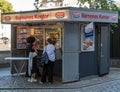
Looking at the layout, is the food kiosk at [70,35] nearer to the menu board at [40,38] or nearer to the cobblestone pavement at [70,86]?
the menu board at [40,38]

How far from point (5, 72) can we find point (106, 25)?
5279 millimetres

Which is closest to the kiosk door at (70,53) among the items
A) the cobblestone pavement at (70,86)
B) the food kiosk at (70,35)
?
the food kiosk at (70,35)

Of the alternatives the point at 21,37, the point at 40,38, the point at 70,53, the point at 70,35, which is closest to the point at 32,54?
the point at 70,53

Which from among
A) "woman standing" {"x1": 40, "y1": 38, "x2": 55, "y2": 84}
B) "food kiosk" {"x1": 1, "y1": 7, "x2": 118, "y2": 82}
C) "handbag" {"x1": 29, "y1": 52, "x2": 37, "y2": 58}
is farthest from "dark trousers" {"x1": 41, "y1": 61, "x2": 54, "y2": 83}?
"handbag" {"x1": 29, "y1": 52, "x2": 37, "y2": 58}

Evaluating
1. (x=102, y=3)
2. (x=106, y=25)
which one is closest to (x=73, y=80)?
(x=106, y=25)

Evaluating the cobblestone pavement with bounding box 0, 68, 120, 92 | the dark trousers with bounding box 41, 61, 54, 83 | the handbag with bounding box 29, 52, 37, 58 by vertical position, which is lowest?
the cobblestone pavement with bounding box 0, 68, 120, 92

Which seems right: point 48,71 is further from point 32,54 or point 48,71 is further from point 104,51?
point 104,51

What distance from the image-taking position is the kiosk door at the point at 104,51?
15.4 meters

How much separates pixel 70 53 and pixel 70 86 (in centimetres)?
138

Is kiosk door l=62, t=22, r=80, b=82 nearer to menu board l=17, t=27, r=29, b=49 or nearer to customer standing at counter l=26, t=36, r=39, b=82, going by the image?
customer standing at counter l=26, t=36, r=39, b=82

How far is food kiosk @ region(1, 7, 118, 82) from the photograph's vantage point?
1325 centimetres

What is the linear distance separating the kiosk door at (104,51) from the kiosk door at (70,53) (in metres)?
1.87

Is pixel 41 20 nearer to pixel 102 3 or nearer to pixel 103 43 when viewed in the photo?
pixel 103 43

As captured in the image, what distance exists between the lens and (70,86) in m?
12.9
